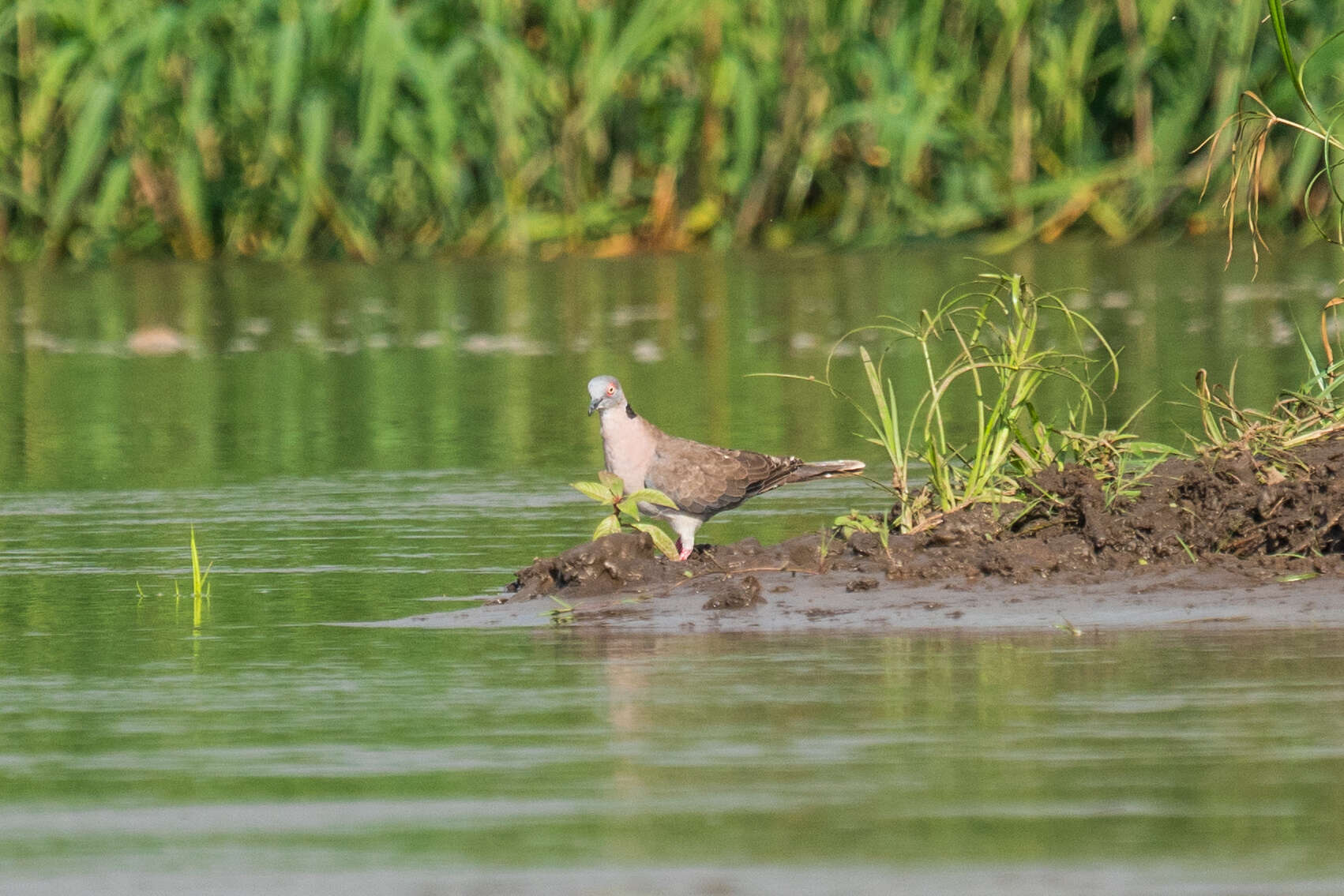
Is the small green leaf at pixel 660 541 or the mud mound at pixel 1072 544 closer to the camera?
the mud mound at pixel 1072 544

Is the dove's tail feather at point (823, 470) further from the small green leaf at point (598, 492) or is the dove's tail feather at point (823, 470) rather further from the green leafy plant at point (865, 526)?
the small green leaf at point (598, 492)

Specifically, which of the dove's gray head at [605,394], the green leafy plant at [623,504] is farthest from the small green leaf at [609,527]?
the dove's gray head at [605,394]

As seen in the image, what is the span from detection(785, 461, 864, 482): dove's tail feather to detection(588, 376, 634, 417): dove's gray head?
0.60 meters

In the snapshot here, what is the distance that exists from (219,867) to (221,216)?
56.3 feet

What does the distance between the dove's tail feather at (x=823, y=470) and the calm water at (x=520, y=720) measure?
0.18 metres

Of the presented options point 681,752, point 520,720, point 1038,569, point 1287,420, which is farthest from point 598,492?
point 681,752

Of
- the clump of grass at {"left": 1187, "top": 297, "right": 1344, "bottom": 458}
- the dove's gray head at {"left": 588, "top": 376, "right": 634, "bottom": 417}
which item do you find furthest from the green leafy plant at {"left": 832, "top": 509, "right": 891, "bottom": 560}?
the clump of grass at {"left": 1187, "top": 297, "right": 1344, "bottom": 458}

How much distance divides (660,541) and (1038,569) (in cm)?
85

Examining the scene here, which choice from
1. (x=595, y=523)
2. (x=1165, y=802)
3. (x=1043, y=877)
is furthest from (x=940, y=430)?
(x=1043, y=877)

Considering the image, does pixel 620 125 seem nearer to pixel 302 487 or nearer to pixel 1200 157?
pixel 1200 157

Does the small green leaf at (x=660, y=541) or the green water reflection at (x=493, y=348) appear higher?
the green water reflection at (x=493, y=348)

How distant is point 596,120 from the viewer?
19.1m

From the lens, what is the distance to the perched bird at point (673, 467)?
244 inches

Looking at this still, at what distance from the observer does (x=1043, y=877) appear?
3.14 metres
